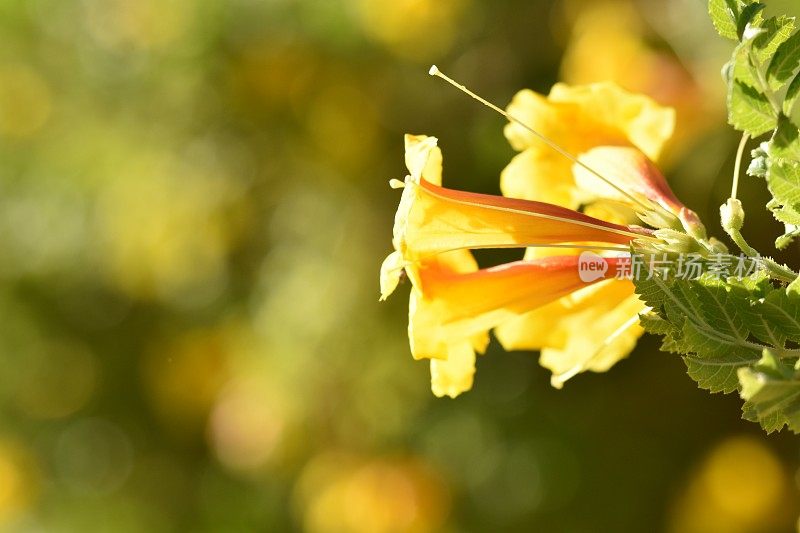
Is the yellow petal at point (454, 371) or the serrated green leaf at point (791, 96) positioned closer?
the serrated green leaf at point (791, 96)

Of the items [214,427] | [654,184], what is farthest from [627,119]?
[214,427]

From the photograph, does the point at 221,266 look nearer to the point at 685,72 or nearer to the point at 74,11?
the point at 74,11

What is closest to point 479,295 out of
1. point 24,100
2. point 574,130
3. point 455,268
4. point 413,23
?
point 455,268

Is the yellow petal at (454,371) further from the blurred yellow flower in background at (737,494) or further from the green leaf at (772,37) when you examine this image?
the blurred yellow flower in background at (737,494)

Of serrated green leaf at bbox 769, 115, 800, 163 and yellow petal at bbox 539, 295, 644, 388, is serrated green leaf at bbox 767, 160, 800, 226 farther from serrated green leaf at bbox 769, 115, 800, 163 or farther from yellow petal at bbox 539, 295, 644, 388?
yellow petal at bbox 539, 295, 644, 388

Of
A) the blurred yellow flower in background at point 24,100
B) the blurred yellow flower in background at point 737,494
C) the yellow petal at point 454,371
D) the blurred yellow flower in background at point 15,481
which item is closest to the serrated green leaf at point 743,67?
the yellow petal at point 454,371
